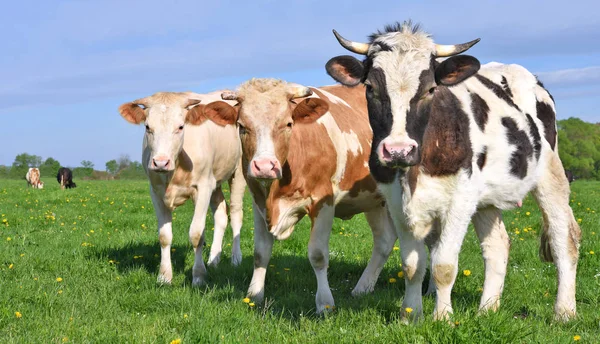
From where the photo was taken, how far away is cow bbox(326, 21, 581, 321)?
15.4 feet

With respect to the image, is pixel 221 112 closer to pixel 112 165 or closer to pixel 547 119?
pixel 547 119

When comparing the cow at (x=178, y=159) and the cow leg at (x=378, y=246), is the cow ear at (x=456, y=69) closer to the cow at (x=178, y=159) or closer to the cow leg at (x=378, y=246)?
the cow leg at (x=378, y=246)

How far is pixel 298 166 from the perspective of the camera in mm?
6195

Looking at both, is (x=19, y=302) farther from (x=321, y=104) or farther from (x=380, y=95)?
(x=380, y=95)

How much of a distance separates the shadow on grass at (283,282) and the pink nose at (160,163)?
1348 millimetres

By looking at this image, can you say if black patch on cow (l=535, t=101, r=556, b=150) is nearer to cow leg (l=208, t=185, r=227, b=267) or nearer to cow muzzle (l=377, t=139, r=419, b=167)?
cow muzzle (l=377, t=139, r=419, b=167)

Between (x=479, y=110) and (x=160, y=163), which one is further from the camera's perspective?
(x=160, y=163)

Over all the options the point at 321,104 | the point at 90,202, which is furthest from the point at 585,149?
the point at 321,104

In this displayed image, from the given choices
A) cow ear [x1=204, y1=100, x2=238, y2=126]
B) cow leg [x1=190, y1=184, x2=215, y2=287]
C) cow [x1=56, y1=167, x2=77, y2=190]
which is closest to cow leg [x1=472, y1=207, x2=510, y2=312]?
cow ear [x1=204, y1=100, x2=238, y2=126]

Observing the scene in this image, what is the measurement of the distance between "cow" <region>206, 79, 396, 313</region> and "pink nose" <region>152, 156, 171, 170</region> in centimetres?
144

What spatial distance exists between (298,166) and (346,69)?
1.34 metres

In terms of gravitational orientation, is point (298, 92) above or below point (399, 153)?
above

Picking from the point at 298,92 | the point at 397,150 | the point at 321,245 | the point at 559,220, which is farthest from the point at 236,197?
the point at 397,150

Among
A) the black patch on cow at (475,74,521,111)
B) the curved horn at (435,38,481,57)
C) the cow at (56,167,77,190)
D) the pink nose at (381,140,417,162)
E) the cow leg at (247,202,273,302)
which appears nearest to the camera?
the pink nose at (381,140,417,162)
